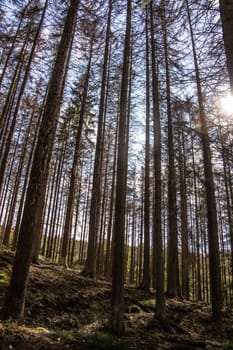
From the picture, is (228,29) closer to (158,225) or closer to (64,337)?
(64,337)

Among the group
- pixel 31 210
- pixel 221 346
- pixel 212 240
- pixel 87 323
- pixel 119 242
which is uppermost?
pixel 212 240

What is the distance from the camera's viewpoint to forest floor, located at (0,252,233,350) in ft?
13.1

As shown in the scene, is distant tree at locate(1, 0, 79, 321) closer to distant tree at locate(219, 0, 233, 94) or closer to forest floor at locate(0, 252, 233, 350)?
forest floor at locate(0, 252, 233, 350)

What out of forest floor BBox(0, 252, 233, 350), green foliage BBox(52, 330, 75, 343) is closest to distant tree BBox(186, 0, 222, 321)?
forest floor BBox(0, 252, 233, 350)

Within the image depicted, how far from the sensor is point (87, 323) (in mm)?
6070

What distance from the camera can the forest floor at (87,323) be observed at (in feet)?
13.1

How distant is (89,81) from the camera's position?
1334 centimetres

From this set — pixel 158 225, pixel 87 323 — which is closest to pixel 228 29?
pixel 158 225

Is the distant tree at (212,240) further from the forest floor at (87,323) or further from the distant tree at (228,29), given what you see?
the distant tree at (228,29)

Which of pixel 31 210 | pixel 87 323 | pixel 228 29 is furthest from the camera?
pixel 87 323

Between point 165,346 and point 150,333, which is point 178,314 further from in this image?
point 165,346

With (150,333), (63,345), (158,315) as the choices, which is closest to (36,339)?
(63,345)

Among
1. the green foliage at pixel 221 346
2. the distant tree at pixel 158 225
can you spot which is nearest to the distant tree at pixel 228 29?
the distant tree at pixel 158 225

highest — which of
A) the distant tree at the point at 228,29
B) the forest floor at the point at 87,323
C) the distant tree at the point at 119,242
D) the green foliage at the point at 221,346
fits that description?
the distant tree at the point at 228,29
